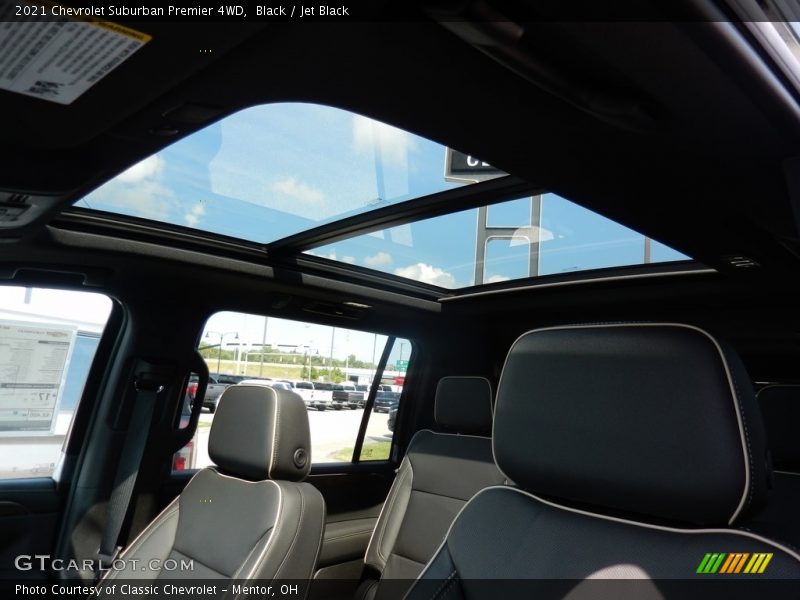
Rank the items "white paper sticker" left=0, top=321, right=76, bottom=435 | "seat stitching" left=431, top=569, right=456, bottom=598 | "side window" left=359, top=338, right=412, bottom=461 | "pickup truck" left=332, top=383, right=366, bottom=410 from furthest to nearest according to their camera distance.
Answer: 1. "side window" left=359, top=338, right=412, bottom=461
2. "pickup truck" left=332, top=383, right=366, bottom=410
3. "white paper sticker" left=0, top=321, right=76, bottom=435
4. "seat stitching" left=431, top=569, right=456, bottom=598

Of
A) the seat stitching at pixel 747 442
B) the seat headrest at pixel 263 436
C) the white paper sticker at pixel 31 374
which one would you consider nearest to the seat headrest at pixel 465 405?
the seat headrest at pixel 263 436

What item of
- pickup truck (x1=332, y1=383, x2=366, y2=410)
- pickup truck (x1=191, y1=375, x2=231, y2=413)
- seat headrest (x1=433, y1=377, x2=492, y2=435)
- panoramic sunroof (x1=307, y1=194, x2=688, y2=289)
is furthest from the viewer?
pickup truck (x1=332, y1=383, x2=366, y2=410)

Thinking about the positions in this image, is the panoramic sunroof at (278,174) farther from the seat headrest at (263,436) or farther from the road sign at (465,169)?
the seat headrest at (263,436)

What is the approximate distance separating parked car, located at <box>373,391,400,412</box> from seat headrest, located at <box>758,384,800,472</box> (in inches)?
107

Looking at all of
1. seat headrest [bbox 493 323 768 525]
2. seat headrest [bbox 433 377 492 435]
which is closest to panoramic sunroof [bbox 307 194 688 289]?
seat headrest [bbox 433 377 492 435]

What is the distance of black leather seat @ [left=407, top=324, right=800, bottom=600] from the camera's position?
3.65 ft

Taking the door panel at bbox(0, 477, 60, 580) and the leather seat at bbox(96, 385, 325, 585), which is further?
the door panel at bbox(0, 477, 60, 580)

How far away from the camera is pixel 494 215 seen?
2.80 meters

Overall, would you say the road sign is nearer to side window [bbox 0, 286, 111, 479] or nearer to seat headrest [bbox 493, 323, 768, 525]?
seat headrest [bbox 493, 323, 768, 525]

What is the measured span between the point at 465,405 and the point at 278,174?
164cm

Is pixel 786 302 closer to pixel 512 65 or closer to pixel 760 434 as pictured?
pixel 760 434

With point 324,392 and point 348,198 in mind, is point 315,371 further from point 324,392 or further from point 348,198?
point 348,198

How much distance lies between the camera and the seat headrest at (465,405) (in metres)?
3.11

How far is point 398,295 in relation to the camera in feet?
13.8
